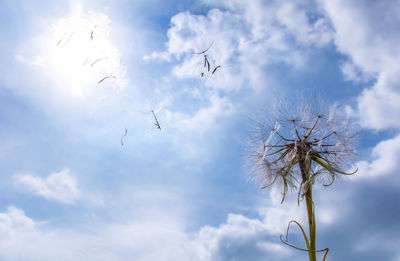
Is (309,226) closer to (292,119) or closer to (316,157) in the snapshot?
(316,157)

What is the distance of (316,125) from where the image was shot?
11.4m

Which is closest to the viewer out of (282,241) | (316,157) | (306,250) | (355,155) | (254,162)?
(306,250)

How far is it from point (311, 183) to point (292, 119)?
2.49m

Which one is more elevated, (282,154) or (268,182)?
(282,154)

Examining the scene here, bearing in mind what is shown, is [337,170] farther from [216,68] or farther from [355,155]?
[216,68]

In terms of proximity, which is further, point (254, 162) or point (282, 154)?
point (254, 162)

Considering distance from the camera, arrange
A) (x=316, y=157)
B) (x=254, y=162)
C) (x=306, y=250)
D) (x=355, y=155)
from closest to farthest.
→ 1. (x=306, y=250)
2. (x=316, y=157)
3. (x=355, y=155)
4. (x=254, y=162)

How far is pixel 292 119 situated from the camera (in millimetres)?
11711

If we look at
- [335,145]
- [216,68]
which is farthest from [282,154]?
[216,68]

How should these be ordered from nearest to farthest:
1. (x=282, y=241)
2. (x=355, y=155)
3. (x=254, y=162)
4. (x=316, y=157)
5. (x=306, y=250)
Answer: (x=306, y=250)
(x=282, y=241)
(x=316, y=157)
(x=355, y=155)
(x=254, y=162)

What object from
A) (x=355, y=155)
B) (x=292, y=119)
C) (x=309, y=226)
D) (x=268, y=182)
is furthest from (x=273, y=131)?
(x=309, y=226)

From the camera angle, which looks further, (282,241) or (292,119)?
(292,119)

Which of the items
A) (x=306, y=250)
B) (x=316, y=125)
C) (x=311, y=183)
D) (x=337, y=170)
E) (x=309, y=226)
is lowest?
(x=306, y=250)

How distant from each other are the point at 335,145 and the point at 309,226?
324cm
